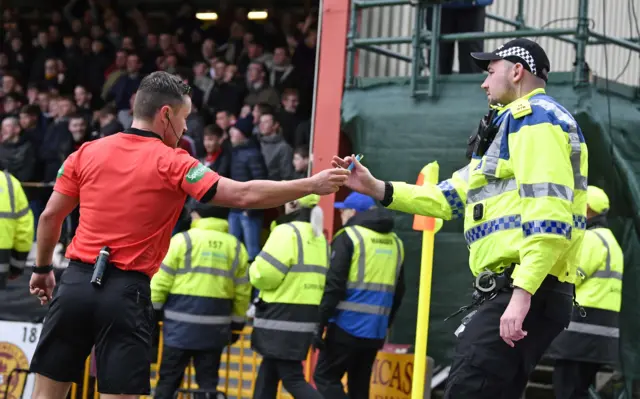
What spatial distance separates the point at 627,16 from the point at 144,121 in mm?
8809

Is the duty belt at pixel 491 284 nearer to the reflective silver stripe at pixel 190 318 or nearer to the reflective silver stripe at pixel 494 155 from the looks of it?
the reflective silver stripe at pixel 494 155

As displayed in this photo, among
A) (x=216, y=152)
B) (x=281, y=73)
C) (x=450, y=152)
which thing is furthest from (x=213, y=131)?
(x=450, y=152)

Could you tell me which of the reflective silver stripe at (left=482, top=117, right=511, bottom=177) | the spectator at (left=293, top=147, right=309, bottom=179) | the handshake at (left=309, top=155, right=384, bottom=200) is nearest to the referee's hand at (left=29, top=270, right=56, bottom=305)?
the handshake at (left=309, top=155, right=384, bottom=200)

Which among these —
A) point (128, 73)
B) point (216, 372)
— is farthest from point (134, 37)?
point (216, 372)

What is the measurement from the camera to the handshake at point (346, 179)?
518cm

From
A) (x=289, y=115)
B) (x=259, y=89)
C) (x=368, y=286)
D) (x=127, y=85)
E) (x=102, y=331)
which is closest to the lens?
(x=102, y=331)

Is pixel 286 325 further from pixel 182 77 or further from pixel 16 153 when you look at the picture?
pixel 182 77

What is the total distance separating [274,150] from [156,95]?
7.38m

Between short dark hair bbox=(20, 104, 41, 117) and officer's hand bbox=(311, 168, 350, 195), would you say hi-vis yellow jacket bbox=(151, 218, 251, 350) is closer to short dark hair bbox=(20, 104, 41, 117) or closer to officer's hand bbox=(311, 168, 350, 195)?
officer's hand bbox=(311, 168, 350, 195)

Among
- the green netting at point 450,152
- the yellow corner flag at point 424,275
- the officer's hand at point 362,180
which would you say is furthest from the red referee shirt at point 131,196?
the green netting at point 450,152

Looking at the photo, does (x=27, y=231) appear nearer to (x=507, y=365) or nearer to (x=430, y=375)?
(x=430, y=375)

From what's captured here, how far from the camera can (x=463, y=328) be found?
484cm

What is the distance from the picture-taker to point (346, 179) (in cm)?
532

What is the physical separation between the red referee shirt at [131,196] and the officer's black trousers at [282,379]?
146 inches
